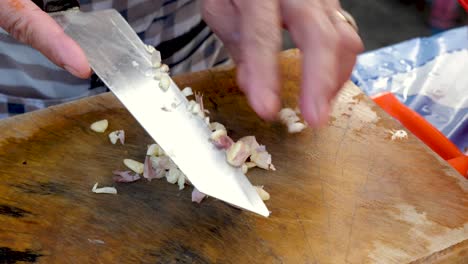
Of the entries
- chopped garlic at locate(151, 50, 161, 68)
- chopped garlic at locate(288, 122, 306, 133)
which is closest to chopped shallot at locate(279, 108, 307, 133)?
chopped garlic at locate(288, 122, 306, 133)

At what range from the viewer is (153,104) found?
756 millimetres

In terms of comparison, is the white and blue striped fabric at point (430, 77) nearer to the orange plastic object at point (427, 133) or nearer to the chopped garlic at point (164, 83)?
the orange plastic object at point (427, 133)

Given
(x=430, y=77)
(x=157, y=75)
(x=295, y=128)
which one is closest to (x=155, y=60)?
(x=157, y=75)

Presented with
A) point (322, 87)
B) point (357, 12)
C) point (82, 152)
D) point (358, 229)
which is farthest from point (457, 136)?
point (357, 12)

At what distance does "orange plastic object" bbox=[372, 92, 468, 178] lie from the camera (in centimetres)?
92

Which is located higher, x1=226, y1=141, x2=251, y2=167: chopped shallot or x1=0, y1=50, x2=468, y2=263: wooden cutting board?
x1=226, y1=141, x2=251, y2=167: chopped shallot

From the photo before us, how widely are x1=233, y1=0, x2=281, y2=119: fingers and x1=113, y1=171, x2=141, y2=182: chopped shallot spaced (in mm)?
215

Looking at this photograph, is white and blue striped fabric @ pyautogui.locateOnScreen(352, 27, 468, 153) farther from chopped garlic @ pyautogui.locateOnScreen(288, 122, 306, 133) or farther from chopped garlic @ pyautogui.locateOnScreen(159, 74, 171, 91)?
chopped garlic @ pyautogui.locateOnScreen(159, 74, 171, 91)

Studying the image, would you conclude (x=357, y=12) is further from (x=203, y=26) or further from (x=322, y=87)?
(x=322, y=87)

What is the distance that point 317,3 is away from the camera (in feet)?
2.24

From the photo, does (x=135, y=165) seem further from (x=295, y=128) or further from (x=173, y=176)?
(x=295, y=128)

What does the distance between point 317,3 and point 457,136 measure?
0.53 meters

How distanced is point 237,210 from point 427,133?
0.40 m

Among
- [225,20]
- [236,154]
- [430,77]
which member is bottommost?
[430,77]
